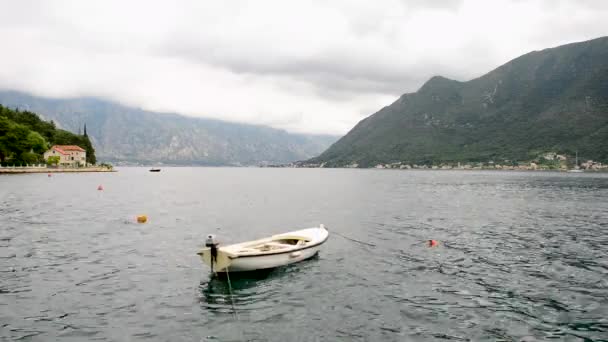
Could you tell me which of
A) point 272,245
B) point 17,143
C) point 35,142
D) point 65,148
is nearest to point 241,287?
point 272,245

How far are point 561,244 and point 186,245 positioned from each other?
30813 millimetres

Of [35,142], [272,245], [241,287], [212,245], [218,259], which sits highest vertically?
[35,142]

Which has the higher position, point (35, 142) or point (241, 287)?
point (35, 142)

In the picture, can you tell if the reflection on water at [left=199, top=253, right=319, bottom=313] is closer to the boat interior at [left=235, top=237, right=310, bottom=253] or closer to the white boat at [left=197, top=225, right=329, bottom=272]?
the white boat at [left=197, top=225, right=329, bottom=272]

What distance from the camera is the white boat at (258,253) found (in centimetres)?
2150

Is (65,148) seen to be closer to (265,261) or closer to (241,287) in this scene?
(265,261)

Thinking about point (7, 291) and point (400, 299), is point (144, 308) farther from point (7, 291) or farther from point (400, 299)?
point (400, 299)

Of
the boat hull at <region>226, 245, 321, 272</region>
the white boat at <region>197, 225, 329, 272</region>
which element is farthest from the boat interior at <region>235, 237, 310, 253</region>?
the boat hull at <region>226, 245, 321, 272</region>

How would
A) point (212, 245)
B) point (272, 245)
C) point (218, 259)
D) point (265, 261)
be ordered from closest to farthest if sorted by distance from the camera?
1. point (212, 245)
2. point (218, 259)
3. point (265, 261)
4. point (272, 245)

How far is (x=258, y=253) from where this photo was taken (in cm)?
2267

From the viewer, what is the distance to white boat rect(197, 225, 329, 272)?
70.5 ft

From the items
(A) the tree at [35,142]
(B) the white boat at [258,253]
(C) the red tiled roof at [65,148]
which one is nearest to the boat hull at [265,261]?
(B) the white boat at [258,253]

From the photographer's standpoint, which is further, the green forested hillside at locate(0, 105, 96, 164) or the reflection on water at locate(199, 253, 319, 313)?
the green forested hillside at locate(0, 105, 96, 164)

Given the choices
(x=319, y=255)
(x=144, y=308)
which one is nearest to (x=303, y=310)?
(x=144, y=308)
